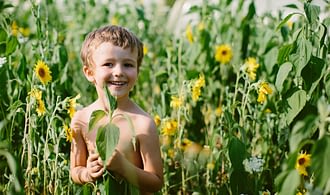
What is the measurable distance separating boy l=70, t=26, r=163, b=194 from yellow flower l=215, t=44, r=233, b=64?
142cm

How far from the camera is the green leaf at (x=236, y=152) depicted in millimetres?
2312

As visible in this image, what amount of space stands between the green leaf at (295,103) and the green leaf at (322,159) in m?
0.79

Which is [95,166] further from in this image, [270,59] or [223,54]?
[223,54]

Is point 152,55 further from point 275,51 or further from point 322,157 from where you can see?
point 322,157

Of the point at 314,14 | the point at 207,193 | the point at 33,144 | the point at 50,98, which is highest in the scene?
the point at 314,14

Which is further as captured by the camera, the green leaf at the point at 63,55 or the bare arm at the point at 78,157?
the green leaf at the point at 63,55

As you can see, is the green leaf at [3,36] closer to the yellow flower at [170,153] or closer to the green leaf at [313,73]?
the yellow flower at [170,153]

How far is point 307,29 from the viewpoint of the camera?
2492mm

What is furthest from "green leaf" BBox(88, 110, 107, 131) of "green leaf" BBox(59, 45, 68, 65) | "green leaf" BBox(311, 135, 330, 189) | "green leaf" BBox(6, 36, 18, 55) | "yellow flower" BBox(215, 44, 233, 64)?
"yellow flower" BBox(215, 44, 233, 64)

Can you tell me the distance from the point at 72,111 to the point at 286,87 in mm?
1009

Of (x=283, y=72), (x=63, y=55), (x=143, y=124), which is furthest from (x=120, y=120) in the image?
(x=63, y=55)

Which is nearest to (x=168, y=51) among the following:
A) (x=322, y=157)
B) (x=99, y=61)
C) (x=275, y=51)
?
(x=275, y=51)

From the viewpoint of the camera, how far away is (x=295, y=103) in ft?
7.89

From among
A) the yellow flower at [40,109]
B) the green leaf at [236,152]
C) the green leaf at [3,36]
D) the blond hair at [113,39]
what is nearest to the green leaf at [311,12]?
the green leaf at [236,152]
